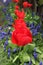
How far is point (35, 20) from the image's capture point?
13.8 ft

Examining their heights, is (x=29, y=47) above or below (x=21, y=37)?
below

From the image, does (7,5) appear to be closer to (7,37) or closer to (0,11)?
(0,11)

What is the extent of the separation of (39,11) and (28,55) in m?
2.14

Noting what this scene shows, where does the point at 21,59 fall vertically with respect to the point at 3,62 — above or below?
above

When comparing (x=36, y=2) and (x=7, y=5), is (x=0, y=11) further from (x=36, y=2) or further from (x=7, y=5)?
(x=36, y=2)

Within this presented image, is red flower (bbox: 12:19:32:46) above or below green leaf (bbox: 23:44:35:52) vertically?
above

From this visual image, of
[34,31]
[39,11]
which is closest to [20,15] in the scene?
[34,31]

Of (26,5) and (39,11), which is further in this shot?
(39,11)

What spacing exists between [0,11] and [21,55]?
2.63 meters

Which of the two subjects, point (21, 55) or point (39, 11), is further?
point (39, 11)

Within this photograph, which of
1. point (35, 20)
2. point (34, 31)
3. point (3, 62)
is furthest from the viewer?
point (35, 20)

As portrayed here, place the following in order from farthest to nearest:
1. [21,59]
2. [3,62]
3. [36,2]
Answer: [36,2]
[3,62]
[21,59]

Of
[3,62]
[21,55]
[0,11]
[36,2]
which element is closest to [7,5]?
[0,11]

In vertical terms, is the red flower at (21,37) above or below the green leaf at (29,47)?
above
